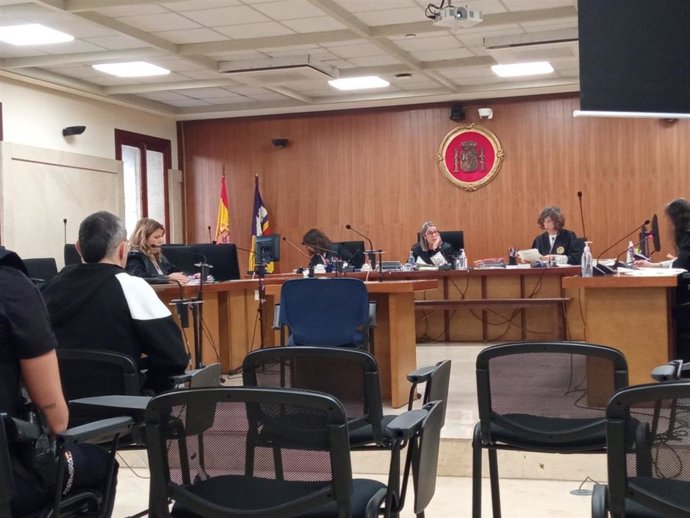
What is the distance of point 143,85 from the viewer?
1130cm

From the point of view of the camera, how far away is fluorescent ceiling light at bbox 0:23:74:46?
27.7 ft

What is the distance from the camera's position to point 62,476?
2.29 m

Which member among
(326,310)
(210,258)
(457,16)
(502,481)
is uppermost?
(457,16)

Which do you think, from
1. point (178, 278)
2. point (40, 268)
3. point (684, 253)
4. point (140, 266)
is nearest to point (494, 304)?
point (684, 253)

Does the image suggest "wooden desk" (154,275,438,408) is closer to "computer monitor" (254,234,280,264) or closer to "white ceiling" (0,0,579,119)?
"computer monitor" (254,234,280,264)

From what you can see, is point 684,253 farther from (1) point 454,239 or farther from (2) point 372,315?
(1) point 454,239

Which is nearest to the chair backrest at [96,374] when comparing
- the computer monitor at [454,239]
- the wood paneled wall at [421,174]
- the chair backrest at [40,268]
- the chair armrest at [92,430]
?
the chair armrest at [92,430]

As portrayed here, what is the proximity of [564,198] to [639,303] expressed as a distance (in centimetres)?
722

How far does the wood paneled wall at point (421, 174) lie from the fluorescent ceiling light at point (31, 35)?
4.86 metres

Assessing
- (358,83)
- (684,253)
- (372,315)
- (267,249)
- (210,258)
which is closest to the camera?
(372,315)

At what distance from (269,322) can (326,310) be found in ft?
9.47

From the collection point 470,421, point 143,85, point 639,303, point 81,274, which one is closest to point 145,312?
point 81,274

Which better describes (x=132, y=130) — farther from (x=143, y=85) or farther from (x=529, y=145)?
(x=529, y=145)

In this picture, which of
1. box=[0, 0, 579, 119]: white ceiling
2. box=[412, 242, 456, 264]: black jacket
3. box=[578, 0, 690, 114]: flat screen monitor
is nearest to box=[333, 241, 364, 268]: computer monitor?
box=[412, 242, 456, 264]: black jacket
